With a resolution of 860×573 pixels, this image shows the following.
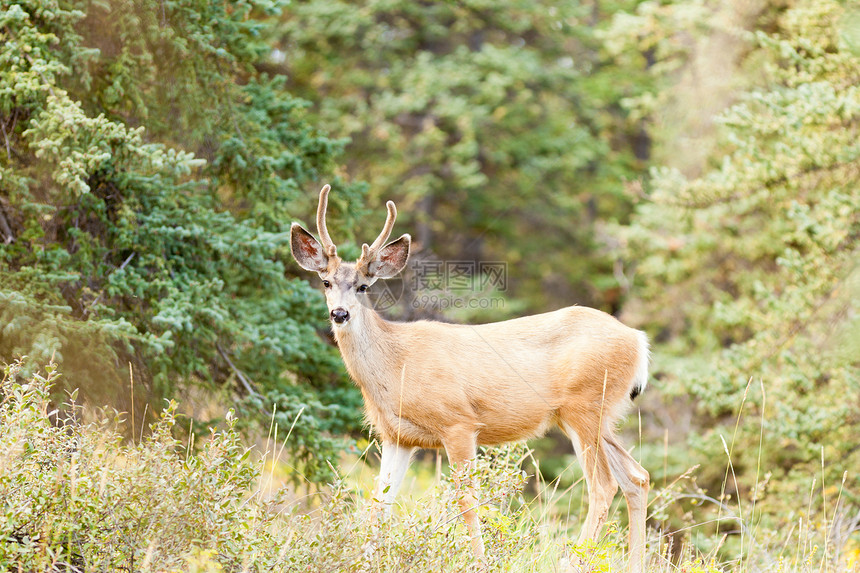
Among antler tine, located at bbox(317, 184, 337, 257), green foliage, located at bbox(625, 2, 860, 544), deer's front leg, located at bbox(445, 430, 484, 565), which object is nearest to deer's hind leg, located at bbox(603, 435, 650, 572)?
deer's front leg, located at bbox(445, 430, 484, 565)

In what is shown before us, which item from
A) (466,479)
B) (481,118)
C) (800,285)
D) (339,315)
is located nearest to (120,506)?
(466,479)

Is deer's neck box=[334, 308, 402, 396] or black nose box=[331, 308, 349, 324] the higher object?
black nose box=[331, 308, 349, 324]

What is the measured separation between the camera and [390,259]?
259 inches

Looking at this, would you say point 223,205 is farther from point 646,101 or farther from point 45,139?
point 646,101

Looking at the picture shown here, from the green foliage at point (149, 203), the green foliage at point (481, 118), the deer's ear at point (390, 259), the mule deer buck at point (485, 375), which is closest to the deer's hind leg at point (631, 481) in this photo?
the mule deer buck at point (485, 375)

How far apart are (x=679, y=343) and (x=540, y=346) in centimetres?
879

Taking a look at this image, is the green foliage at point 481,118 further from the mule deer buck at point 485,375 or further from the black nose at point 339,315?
Result: the black nose at point 339,315

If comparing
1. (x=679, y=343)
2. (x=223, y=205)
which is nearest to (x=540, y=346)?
(x=223, y=205)

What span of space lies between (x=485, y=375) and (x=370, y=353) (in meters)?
0.87

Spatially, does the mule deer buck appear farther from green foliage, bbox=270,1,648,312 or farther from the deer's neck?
green foliage, bbox=270,1,648,312

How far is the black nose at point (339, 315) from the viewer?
19.7 feet

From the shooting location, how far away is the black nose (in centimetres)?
602

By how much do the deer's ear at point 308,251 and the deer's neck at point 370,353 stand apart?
0.49 metres

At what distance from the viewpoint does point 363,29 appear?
16562mm
